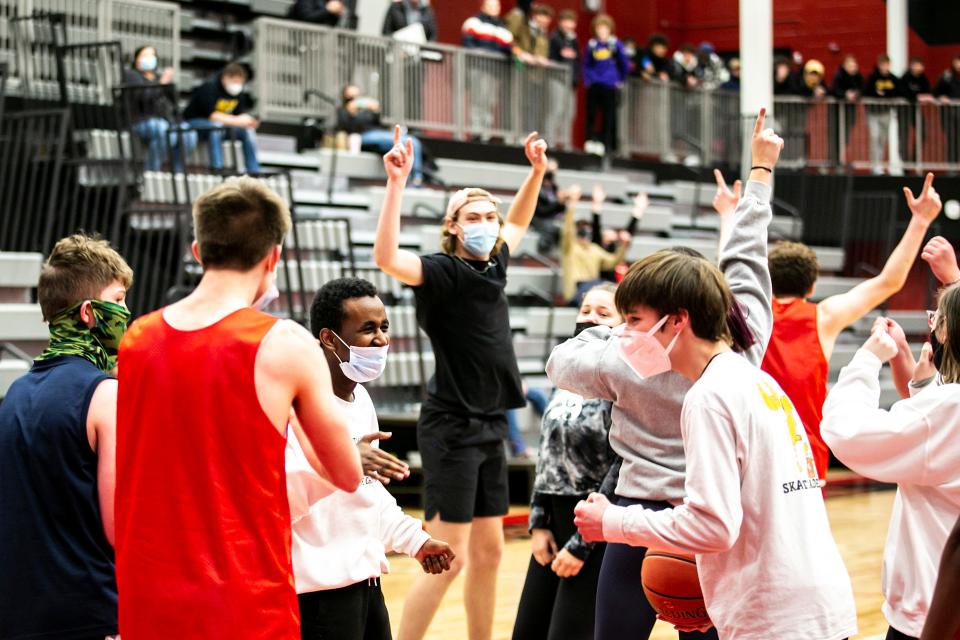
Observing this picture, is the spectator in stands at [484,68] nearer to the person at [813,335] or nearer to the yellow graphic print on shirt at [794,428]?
the person at [813,335]

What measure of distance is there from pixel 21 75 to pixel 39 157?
1.20 m

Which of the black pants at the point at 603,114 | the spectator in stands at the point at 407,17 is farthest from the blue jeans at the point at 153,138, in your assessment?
the black pants at the point at 603,114

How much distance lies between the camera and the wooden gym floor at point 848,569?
5.98 metres

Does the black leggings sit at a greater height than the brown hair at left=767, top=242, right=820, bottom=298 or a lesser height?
lesser

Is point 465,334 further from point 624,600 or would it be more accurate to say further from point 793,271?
point 624,600

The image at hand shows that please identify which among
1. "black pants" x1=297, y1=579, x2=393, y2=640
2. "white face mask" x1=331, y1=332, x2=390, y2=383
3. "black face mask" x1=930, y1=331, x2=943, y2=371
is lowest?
"black pants" x1=297, y1=579, x2=393, y2=640

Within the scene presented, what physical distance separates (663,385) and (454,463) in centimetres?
151

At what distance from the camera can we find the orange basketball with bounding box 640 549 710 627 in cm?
296

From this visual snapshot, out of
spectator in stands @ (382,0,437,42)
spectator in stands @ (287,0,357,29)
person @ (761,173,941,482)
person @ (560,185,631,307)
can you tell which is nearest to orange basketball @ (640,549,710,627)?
person @ (761,173,941,482)

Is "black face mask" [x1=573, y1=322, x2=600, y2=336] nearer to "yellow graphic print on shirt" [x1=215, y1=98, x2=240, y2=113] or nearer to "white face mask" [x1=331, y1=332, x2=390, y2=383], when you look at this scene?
"white face mask" [x1=331, y1=332, x2=390, y2=383]

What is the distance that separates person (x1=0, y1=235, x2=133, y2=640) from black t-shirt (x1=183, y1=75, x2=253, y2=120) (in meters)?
8.82

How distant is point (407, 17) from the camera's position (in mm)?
14328

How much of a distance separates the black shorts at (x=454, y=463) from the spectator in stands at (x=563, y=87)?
1100cm

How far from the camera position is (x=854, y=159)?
58.1ft
